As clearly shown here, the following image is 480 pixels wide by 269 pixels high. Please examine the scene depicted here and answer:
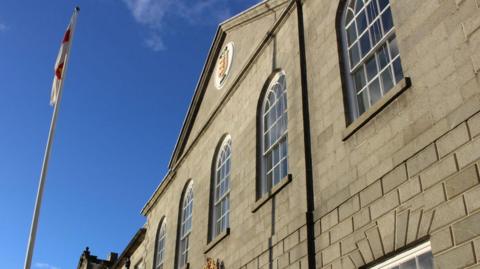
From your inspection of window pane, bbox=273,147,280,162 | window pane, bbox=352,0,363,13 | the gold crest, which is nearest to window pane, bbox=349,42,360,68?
window pane, bbox=352,0,363,13

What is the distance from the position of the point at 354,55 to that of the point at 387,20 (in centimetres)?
110

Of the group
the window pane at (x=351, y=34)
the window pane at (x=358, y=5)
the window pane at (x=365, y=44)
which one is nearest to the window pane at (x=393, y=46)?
the window pane at (x=365, y=44)

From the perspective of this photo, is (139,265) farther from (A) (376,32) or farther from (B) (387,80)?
(B) (387,80)

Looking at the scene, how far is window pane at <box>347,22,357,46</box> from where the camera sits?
1040 centimetres

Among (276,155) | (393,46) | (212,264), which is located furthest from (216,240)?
(393,46)

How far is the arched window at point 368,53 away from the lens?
909cm

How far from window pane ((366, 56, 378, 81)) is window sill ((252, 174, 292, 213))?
8.68 feet

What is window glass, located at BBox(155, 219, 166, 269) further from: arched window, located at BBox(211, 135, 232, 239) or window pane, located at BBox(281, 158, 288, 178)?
window pane, located at BBox(281, 158, 288, 178)

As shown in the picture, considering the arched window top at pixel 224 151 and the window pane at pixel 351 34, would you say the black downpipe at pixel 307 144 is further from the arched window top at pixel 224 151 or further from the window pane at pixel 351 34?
the arched window top at pixel 224 151

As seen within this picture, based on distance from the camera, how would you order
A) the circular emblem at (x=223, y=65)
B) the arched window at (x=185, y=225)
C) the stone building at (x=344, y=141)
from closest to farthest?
1. the stone building at (x=344, y=141)
2. the circular emblem at (x=223, y=65)
3. the arched window at (x=185, y=225)

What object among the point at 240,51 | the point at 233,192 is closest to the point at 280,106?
the point at 233,192

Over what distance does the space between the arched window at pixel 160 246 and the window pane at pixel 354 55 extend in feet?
41.2

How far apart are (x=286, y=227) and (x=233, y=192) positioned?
357 cm

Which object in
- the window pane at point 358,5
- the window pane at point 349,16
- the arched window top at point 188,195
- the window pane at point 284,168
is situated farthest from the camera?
the arched window top at point 188,195
